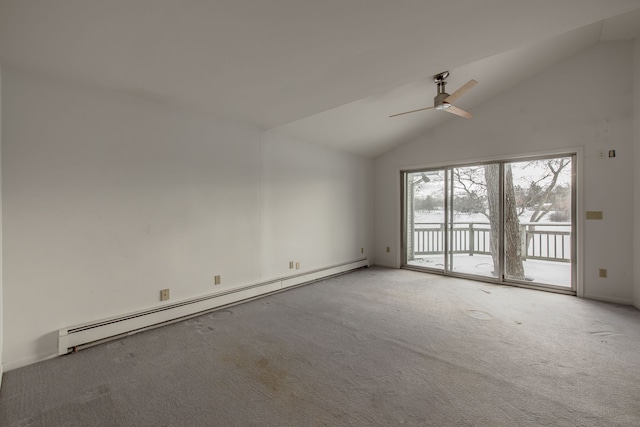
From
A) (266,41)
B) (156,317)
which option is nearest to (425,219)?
(266,41)

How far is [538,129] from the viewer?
13.5ft

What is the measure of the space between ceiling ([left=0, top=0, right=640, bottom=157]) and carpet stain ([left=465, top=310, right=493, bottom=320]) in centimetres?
262

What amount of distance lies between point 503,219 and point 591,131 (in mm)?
1565

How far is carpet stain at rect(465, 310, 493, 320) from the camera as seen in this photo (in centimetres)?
316

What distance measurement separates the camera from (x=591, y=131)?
12.2 feet

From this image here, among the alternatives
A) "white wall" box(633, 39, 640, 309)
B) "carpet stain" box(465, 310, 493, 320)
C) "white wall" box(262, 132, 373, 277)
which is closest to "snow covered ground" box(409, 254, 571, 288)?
"white wall" box(633, 39, 640, 309)

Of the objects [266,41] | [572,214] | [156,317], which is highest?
[266,41]

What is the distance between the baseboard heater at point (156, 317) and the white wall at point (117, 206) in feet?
0.27

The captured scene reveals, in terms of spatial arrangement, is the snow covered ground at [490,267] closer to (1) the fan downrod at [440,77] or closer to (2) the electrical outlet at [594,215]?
(2) the electrical outlet at [594,215]

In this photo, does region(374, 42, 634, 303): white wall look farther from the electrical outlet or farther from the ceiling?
the ceiling

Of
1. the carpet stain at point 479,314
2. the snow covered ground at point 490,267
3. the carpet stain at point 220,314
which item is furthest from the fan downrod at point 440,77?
the carpet stain at point 220,314

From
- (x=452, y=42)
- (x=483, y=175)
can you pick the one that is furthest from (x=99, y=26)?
(x=483, y=175)

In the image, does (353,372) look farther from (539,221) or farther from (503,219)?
(539,221)

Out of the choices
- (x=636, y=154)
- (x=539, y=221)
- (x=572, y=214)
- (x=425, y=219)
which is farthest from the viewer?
(x=425, y=219)
